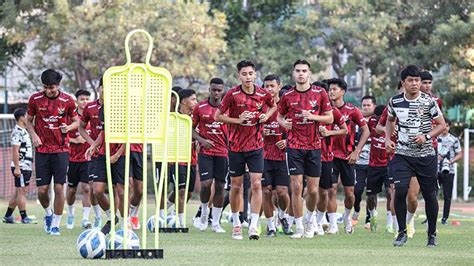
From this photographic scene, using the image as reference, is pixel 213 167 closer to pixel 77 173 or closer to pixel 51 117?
pixel 77 173

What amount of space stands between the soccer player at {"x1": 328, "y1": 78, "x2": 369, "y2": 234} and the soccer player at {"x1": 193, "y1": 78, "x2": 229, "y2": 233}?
1.82m

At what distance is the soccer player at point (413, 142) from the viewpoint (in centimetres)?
1634

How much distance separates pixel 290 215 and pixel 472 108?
75.6 feet

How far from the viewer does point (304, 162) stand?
60.4ft

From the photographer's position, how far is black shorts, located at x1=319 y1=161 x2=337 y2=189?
64.8ft

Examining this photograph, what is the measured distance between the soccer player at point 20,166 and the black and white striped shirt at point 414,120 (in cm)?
932

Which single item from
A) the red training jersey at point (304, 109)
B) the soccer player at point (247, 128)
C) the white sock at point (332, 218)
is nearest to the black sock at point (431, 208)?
the red training jersey at point (304, 109)

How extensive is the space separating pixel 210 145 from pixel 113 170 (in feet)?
10.9

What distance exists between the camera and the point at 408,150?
16.4m

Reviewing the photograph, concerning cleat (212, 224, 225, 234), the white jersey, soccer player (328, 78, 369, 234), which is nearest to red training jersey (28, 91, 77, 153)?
cleat (212, 224, 225, 234)

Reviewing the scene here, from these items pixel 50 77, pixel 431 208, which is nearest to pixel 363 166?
pixel 431 208

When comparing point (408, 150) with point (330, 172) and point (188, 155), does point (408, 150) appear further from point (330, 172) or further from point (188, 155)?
point (188, 155)

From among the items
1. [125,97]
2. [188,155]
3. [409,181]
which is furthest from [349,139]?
[125,97]

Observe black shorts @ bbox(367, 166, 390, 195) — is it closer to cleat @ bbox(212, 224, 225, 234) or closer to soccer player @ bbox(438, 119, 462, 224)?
cleat @ bbox(212, 224, 225, 234)
